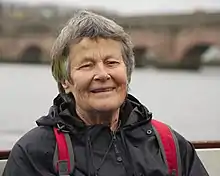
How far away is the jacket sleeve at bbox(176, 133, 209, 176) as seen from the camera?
64.6 inches

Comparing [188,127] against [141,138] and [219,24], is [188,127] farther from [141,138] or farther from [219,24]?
[219,24]

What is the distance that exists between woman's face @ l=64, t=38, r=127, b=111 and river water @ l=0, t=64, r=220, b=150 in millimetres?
2313

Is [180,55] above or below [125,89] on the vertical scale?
below

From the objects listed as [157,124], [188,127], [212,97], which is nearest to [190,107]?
[212,97]

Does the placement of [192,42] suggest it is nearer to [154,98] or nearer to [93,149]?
[154,98]

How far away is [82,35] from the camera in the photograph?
154 centimetres

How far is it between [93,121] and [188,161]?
329 mm

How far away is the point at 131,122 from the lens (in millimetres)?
1611

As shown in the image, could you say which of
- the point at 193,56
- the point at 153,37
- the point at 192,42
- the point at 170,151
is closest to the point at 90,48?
the point at 170,151

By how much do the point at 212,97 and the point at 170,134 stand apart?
5732mm

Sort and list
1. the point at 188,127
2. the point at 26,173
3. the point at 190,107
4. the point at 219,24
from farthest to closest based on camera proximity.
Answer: the point at 219,24 → the point at 190,107 → the point at 188,127 → the point at 26,173

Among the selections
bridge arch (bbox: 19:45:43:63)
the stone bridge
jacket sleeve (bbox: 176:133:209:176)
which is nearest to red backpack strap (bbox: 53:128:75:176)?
jacket sleeve (bbox: 176:133:209:176)

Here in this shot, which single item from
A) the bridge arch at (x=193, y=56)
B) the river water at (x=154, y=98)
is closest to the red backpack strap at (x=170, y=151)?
the river water at (x=154, y=98)

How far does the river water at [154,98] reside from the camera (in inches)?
196
